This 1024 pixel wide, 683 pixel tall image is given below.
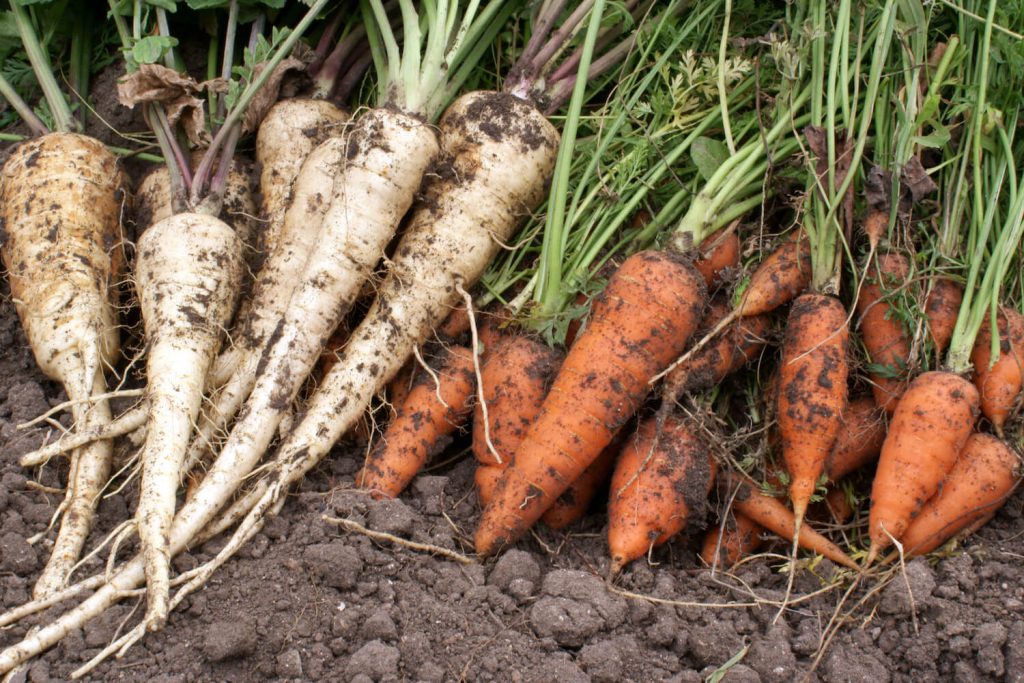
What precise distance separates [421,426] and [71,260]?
1362mm

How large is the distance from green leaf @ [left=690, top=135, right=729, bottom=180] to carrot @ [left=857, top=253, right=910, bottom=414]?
61 centimetres

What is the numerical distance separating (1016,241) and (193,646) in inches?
104

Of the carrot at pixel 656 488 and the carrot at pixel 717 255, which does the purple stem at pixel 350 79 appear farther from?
the carrot at pixel 656 488

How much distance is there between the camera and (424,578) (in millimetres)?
2586

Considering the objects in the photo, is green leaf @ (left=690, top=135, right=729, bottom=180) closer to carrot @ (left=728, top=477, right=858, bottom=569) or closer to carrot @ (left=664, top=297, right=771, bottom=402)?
carrot @ (left=664, top=297, right=771, bottom=402)

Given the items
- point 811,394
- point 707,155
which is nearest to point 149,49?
point 707,155

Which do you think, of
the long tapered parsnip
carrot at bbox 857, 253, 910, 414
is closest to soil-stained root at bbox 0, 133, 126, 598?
the long tapered parsnip

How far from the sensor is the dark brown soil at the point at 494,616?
90.5 inches

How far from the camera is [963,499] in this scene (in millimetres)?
2797

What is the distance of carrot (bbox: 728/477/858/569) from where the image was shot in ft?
9.23

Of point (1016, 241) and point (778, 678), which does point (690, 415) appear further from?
point (1016, 241)

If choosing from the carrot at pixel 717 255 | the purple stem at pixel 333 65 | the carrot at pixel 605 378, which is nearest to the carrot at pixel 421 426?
the carrot at pixel 605 378

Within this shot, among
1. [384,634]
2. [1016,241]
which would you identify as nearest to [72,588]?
[384,634]

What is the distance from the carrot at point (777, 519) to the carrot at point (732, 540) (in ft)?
0.11
